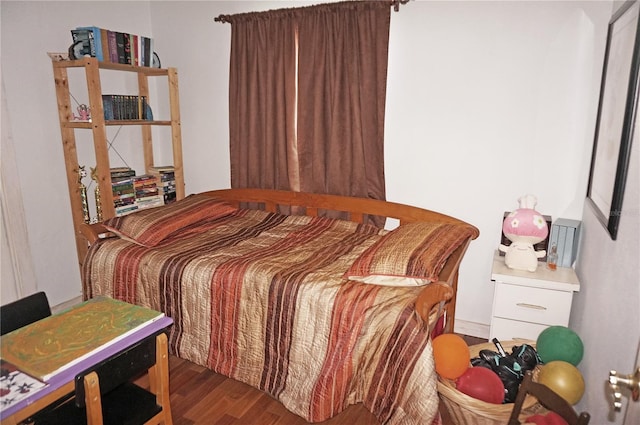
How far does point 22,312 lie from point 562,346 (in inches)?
84.1

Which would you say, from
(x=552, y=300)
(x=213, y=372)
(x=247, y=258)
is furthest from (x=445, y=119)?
(x=213, y=372)

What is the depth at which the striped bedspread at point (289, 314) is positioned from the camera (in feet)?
5.77

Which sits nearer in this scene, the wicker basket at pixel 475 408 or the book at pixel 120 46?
the wicker basket at pixel 475 408

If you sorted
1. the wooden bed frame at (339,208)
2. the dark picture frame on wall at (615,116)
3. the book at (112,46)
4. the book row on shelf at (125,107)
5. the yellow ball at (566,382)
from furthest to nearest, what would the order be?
the book row on shelf at (125,107), the book at (112,46), the wooden bed frame at (339,208), the yellow ball at (566,382), the dark picture frame on wall at (615,116)

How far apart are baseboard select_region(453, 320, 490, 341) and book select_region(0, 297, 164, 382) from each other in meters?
1.97

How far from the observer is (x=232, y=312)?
83.4 inches

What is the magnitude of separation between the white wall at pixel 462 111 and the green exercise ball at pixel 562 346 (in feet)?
2.55

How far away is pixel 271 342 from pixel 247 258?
1.53 ft

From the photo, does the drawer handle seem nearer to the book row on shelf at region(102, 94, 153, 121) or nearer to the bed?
the bed

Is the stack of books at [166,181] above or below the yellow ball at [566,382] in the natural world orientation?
above

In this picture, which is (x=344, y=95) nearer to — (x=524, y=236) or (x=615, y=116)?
(x=524, y=236)

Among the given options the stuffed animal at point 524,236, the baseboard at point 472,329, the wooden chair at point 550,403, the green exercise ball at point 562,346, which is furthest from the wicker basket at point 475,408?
the baseboard at point 472,329

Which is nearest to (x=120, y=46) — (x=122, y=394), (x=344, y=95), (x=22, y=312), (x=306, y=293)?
(x=344, y=95)

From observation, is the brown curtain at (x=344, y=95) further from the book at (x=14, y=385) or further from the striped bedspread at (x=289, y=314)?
the book at (x=14, y=385)
